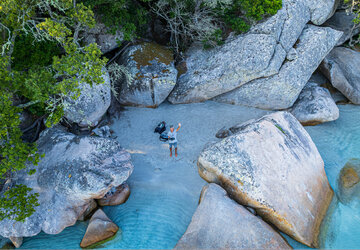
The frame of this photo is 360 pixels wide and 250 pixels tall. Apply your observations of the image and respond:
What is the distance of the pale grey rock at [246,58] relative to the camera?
12.9m

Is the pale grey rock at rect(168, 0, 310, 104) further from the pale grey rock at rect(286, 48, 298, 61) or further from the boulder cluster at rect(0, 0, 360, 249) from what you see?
the pale grey rock at rect(286, 48, 298, 61)

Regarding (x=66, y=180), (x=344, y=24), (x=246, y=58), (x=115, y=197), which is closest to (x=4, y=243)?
(x=66, y=180)

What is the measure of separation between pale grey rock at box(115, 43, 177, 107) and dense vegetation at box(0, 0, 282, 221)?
1443mm

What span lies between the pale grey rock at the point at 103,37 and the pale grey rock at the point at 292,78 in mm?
7733

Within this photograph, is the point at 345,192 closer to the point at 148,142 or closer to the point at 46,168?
A: the point at 148,142

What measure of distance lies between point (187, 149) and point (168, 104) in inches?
158

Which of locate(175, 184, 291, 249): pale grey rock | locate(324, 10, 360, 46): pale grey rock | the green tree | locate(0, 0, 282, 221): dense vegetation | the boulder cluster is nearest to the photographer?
the green tree

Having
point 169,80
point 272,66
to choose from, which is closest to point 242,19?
point 272,66

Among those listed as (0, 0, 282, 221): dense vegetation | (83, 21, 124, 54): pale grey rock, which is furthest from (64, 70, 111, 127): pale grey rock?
(83, 21, 124, 54): pale grey rock

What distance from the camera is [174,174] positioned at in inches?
399

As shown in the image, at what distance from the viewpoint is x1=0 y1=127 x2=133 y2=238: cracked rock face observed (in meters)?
8.19

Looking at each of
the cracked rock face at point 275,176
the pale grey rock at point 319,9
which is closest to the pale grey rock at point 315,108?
the cracked rock face at point 275,176

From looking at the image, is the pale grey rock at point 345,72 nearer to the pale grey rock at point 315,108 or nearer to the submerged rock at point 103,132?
the pale grey rock at point 315,108

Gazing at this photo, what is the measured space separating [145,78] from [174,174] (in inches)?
233
